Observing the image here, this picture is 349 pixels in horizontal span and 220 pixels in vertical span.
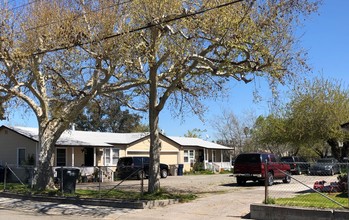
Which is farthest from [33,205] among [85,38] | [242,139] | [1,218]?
[242,139]

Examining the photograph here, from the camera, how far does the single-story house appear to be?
1272 inches

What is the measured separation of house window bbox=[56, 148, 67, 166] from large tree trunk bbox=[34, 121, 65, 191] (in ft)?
34.2

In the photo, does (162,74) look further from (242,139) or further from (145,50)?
(242,139)

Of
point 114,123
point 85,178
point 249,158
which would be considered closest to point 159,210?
point 249,158

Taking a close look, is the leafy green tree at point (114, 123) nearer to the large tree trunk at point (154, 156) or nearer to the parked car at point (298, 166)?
the parked car at point (298, 166)

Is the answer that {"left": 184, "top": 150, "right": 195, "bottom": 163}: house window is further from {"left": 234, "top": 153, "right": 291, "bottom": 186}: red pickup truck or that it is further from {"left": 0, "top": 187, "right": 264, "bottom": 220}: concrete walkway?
{"left": 0, "top": 187, "right": 264, "bottom": 220}: concrete walkway

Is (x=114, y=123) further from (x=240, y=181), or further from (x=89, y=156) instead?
(x=240, y=181)

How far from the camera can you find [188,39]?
51.4 ft

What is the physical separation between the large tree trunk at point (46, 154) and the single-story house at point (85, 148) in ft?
14.6

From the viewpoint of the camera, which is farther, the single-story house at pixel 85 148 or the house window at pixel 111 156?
the house window at pixel 111 156

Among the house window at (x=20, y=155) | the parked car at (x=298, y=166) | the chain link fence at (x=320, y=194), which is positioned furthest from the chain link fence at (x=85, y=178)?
the parked car at (x=298, y=166)

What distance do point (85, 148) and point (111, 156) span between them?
9.88 feet

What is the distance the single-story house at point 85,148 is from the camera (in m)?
32.3

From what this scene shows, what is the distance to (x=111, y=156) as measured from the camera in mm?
37250
